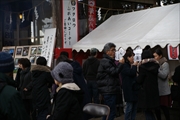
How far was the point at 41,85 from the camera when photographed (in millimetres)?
5770

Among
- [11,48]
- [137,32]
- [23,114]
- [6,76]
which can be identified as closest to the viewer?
[23,114]

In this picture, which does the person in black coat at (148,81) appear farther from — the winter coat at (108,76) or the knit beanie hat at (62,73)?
the knit beanie hat at (62,73)

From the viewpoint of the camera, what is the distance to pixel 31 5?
12062 millimetres

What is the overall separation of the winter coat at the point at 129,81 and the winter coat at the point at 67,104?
278 cm

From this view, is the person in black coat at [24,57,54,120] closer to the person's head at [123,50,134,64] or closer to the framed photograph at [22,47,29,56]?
the person's head at [123,50,134,64]

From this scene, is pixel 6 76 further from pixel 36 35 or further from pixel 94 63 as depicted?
pixel 36 35

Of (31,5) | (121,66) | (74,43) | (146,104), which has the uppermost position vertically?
(31,5)

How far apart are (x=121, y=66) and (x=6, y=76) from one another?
10.7 feet

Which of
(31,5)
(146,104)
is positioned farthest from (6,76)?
(31,5)

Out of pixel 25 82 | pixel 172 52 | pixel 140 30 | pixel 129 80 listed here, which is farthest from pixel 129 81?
pixel 172 52

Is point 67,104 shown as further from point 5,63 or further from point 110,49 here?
point 110,49

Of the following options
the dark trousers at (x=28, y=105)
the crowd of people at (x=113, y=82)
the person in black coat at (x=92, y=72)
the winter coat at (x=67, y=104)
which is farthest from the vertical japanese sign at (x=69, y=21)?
the winter coat at (x=67, y=104)

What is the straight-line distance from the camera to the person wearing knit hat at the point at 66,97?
3305 mm

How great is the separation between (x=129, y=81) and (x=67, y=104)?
3118 mm
